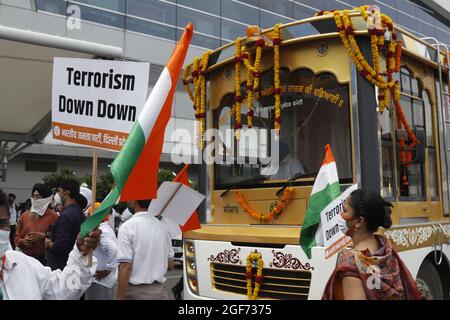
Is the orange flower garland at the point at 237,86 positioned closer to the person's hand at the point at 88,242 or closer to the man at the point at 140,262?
the man at the point at 140,262

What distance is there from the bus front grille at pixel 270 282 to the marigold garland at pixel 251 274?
42 mm

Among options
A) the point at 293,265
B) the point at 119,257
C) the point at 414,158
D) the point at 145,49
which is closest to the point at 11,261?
the point at 119,257

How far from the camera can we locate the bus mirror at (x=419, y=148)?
4.66m

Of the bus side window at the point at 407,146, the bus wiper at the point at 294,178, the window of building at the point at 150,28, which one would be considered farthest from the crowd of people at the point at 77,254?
the window of building at the point at 150,28

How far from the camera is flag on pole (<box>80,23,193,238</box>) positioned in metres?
2.80

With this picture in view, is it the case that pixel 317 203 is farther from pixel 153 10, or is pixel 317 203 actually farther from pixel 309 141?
pixel 153 10

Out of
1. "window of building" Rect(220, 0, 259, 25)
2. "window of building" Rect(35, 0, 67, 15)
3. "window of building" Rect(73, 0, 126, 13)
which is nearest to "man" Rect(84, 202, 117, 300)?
"window of building" Rect(35, 0, 67, 15)

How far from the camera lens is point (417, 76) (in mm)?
4746

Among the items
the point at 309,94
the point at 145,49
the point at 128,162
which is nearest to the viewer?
the point at 128,162

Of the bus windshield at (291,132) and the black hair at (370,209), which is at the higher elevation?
the bus windshield at (291,132)

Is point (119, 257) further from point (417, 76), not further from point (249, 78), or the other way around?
point (417, 76)

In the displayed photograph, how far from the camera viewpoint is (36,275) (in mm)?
2607

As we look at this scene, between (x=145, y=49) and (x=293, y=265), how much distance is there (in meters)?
20.3

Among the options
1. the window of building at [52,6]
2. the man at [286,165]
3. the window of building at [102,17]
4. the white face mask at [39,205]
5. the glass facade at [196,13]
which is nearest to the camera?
the man at [286,165]
